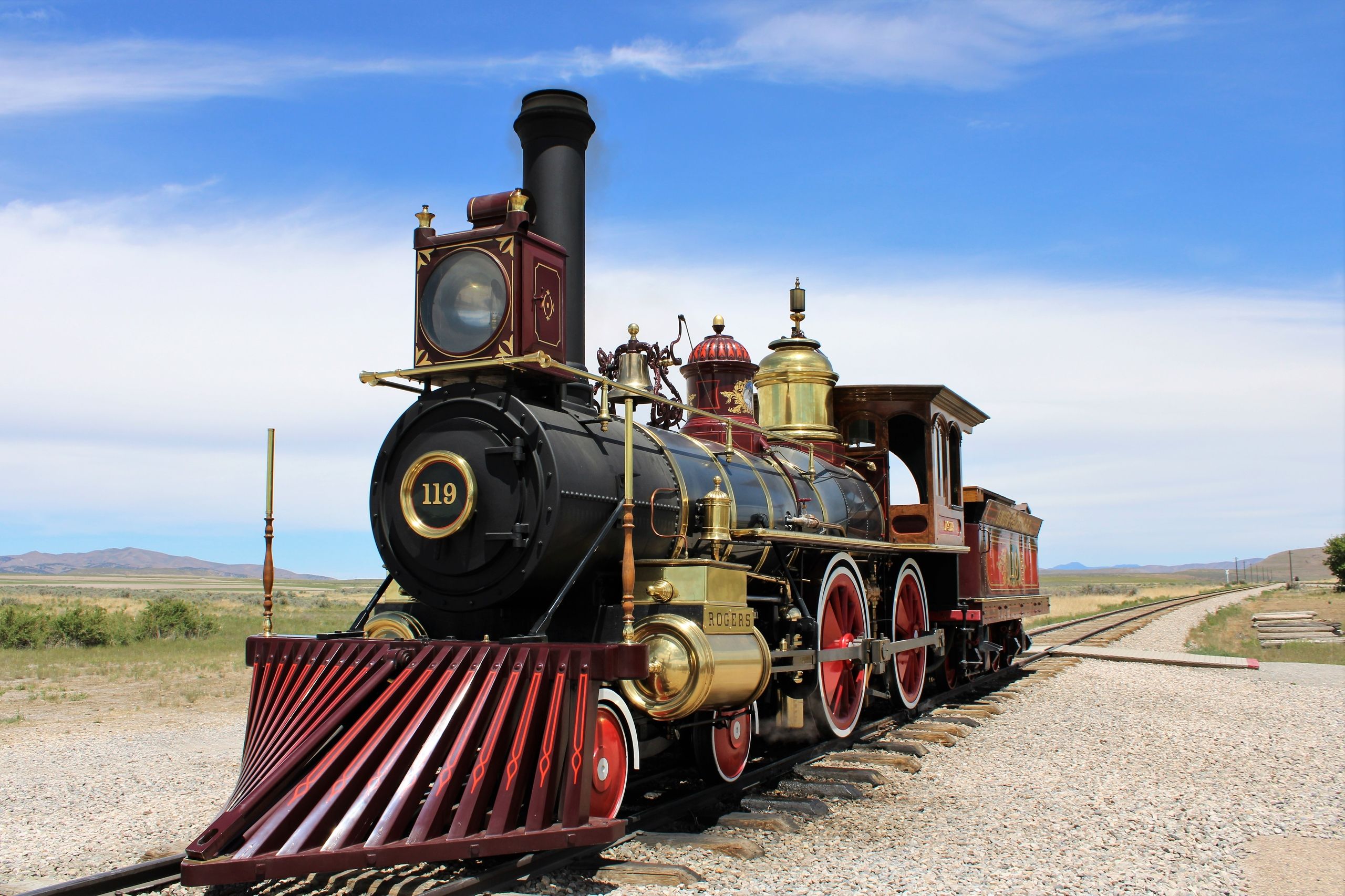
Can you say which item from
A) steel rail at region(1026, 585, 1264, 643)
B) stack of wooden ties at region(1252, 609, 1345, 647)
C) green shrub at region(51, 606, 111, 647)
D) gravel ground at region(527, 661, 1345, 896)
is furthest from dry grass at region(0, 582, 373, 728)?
stack of wooden ties at region(1252, 609, 1345, 647)

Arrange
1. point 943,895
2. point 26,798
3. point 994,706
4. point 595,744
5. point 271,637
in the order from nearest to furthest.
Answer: point 943,895 → point 595,744 → point 271,637 → point 26,798 → point 994,706

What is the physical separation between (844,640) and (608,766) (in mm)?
3480

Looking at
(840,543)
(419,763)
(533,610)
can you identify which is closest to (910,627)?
(840,543)

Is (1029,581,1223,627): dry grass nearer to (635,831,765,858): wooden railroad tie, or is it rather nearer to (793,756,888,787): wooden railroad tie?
(793,756,888,787): wooden railroad tie

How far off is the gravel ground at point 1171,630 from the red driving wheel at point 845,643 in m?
12.4

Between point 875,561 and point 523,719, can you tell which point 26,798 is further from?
point 875,561

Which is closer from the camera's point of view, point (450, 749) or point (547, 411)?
point (450, 749)

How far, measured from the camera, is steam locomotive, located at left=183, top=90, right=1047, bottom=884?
482 cm

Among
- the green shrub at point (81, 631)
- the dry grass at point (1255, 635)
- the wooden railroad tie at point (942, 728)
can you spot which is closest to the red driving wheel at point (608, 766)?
the wooden railroad tie at point (942, 728)

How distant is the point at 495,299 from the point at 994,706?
7.31 metres

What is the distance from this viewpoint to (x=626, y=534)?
5.38 m

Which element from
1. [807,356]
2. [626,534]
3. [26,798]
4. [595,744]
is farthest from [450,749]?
[807,356]

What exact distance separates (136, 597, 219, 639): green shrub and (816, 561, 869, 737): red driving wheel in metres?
17.0

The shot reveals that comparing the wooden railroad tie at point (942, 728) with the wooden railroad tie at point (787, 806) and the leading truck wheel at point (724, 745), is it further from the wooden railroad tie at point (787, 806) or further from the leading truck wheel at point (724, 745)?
the wooden railroad tie at point (787, 806)
